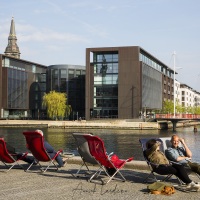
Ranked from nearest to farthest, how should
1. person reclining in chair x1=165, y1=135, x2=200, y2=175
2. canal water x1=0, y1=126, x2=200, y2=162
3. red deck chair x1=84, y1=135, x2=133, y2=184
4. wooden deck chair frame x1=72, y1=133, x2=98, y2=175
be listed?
person reclining in chair x1=165, y1=135, x2=200, y2=175, red deck chair x1=84, y1=135, x2=133, y2=184, wooden deck chair frame x1=72, y1=133, x2=98, y2=175, canal water x1=0, y1=126, x2=200, y2=162

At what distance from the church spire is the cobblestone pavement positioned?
188 metres

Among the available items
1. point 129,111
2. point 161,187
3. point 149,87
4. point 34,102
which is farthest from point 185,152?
point 34,102

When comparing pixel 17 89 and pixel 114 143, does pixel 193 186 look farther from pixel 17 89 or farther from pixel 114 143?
pixel 17 89

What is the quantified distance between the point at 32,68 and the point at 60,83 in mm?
15692

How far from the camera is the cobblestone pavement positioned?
7.35 meters

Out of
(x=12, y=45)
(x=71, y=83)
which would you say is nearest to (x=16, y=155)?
(x=71, y=83)

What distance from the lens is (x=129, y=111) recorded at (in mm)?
93312

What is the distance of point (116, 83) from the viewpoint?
94.7m

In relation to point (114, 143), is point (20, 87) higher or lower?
higher

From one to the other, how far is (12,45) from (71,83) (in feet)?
313

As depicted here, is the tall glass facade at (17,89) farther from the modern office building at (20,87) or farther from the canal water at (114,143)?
the canal water at (114,143)

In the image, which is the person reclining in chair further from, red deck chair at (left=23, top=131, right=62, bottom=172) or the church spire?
the church spire

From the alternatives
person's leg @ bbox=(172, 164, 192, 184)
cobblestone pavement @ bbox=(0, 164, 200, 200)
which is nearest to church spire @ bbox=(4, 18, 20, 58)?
cobblestone pavement @ bbox=(0, 164, 200, 200)

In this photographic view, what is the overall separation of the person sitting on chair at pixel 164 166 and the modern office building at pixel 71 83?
9785 cm
